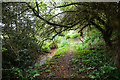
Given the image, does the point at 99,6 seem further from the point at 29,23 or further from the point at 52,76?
the point at 52,76

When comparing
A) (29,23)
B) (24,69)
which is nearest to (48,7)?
(29,23)

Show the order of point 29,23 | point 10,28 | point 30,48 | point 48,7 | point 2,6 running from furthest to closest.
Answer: point 48,7 → point 30,48 → point 29,23 → point 10,28 → point 2,6

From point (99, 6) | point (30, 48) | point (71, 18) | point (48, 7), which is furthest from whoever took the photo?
point (71, 18)

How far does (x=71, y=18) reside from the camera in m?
4.55

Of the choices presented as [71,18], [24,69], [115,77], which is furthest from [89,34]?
[24,69]

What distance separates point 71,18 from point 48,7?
1.50 m

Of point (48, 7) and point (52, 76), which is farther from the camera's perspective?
point (52, 76)

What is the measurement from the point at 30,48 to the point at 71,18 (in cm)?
272

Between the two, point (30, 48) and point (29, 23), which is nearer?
point (29, 23)

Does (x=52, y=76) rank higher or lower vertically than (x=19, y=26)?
lower

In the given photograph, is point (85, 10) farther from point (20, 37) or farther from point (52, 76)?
point (52, 76)

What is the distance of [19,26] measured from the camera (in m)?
2.57

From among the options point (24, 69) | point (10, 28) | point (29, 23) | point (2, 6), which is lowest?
point (24, 69)

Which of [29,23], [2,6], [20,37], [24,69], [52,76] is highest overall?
[2,6]
